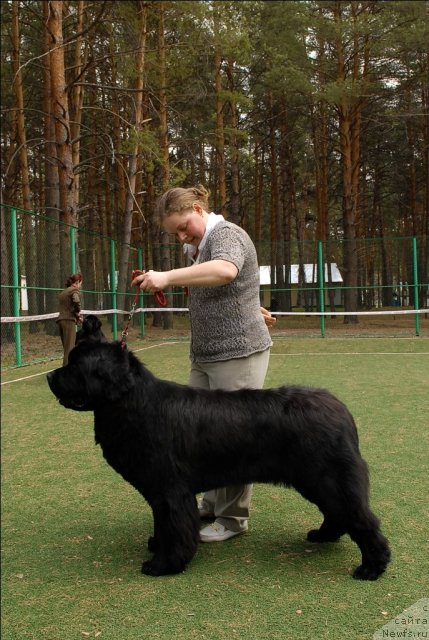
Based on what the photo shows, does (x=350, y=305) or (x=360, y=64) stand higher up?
(x=360, y=64)

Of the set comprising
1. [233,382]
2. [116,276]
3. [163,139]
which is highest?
[163,139]

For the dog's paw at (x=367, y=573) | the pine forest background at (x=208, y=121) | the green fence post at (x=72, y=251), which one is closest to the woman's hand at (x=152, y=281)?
the dog's paw at (x=367, y=573)

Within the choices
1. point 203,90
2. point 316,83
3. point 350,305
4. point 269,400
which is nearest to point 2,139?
point 203,90

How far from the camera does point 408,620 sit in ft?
8.41

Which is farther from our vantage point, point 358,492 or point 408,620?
point 358,492

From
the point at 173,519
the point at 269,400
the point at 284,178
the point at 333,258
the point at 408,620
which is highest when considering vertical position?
the point at 284,178

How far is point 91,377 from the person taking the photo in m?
2.79

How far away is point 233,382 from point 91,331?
3.26ft

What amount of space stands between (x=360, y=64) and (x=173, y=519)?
21.2m

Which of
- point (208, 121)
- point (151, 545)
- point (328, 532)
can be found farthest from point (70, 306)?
point (208, 121)

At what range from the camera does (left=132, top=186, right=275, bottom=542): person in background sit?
3.38 m

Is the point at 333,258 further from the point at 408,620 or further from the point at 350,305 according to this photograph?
the point at 408,620

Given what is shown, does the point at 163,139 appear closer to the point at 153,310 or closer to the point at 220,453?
the point at 153,310

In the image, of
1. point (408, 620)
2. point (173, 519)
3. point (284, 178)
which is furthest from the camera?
point (284, 178)
